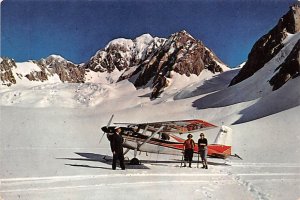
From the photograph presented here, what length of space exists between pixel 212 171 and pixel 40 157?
508 cm

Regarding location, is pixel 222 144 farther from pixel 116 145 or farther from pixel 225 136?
pixel 116 145

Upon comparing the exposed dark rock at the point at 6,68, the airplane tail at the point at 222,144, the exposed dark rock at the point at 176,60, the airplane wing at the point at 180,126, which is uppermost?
the exposed dark rock at the point at 176,60

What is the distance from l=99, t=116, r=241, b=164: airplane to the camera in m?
11.4

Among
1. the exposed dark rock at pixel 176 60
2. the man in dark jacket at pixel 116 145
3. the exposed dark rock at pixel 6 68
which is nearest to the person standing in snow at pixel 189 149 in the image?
the man in dark jacket at pixel 116 145

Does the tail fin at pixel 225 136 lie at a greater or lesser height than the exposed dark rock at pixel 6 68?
lesser

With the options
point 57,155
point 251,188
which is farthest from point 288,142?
point 57,155

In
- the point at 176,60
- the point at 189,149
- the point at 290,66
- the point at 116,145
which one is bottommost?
the point at 116,145

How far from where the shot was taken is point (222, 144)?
41.3 feet

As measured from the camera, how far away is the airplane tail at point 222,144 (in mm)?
12422

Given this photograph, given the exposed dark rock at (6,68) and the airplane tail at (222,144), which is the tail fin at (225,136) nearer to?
the airplane tail at (222,144)

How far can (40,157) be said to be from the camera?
10.7 metres

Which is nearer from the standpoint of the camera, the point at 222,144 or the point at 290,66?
the point at 222,144

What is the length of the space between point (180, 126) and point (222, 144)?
6.32ft

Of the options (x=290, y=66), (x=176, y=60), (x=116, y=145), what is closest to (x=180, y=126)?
(x=116, y=145)
